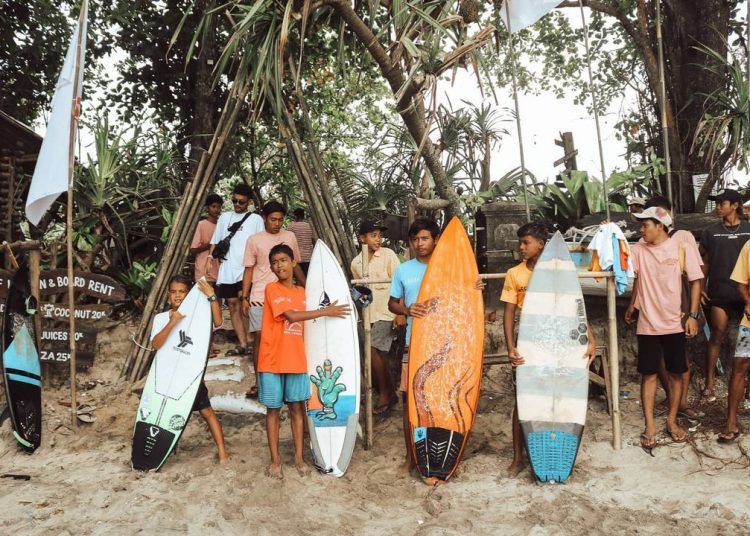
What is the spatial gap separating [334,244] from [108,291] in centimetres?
185

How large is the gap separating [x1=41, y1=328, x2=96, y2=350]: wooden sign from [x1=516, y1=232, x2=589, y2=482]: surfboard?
3.41m

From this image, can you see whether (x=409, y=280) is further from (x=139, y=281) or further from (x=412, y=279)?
(x=139, y=281)

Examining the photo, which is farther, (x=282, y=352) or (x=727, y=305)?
(x=727, y=305)

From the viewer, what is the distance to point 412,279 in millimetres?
4336

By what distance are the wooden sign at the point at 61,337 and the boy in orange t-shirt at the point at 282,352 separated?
2074mm

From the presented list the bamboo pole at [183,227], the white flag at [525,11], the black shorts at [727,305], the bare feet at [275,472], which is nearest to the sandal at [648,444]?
the black shorts at [727,305]

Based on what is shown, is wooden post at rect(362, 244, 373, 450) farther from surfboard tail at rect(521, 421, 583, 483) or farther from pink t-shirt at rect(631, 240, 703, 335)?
pink t-shirt at rect(631, 240, 703, 335)

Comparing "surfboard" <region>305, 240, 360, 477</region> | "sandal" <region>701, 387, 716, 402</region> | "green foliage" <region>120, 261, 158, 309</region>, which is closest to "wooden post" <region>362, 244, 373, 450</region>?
"surfboard" <region>305, 240, 360, 477</region>

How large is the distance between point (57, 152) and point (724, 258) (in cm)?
473

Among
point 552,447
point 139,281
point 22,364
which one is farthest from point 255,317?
point 139,281

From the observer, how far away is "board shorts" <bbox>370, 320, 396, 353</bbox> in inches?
197

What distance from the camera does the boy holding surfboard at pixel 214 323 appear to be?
433cm

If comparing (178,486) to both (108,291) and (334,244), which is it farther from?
(334,244)

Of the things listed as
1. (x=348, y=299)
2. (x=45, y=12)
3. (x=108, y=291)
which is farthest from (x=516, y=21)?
(x=45, y=12)
